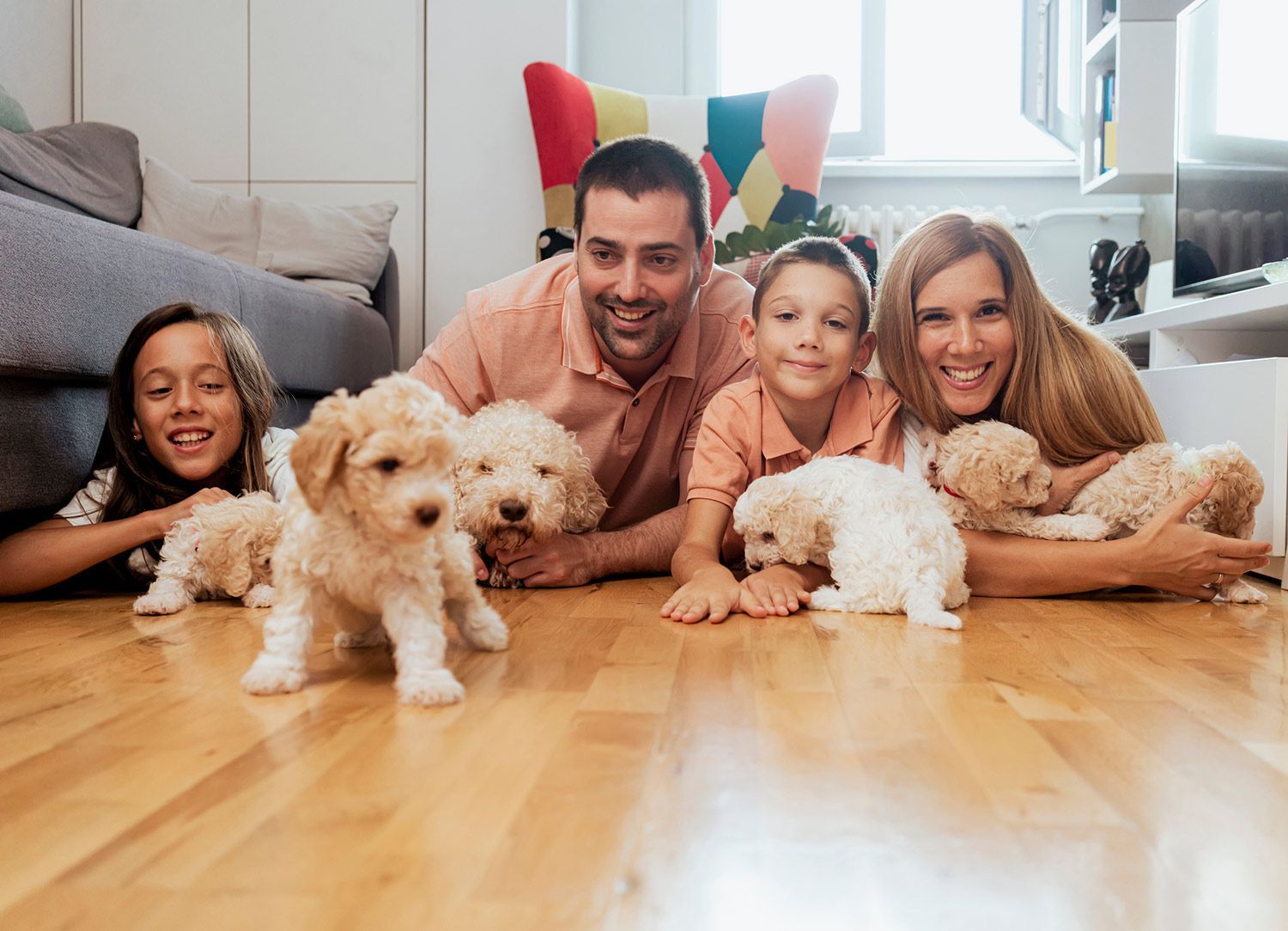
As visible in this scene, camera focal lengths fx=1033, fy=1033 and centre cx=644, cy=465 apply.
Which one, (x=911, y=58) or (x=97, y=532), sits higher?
(x=911, y=58)

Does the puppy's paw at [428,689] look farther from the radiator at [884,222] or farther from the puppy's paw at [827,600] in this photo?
the radiator at [884,222]

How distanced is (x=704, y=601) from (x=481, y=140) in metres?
2.80

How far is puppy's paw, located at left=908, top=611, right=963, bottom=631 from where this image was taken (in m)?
1.67

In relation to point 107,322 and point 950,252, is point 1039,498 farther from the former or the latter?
point 107,322

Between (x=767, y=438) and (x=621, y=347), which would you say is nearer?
(x=767, y=438)

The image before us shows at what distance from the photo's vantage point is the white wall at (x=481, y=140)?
13.0 feet

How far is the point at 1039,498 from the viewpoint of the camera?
1916 millimetres

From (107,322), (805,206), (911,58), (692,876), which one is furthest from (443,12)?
(692,876)

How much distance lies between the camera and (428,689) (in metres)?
1.21

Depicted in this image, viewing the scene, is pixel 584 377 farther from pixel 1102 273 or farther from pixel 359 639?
pixel 1102 273

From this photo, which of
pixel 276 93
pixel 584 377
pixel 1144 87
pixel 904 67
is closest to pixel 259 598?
pixel 584 377

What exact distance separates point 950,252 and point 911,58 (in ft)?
9.15

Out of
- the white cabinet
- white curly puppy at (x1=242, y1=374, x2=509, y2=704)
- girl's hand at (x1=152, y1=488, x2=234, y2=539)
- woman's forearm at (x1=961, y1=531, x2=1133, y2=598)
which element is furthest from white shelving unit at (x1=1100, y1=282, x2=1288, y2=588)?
the white cabinet

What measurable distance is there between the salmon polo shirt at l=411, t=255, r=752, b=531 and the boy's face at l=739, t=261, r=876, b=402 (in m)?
0.38
